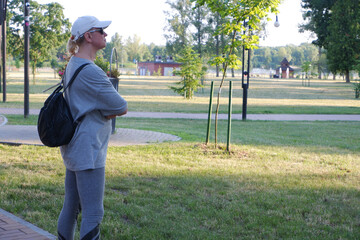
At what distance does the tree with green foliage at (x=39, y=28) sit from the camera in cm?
4147

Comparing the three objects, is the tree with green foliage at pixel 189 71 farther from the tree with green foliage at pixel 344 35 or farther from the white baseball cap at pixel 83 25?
the white baseball cap at pixel 83 25

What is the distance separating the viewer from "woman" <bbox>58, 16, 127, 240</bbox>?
9.21ft

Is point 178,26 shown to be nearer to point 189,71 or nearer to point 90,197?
point 189,71

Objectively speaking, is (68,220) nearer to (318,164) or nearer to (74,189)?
(74,189)

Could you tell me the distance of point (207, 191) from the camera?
5.77 metres

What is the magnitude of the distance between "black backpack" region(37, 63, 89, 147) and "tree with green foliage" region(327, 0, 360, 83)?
37062 millimetres

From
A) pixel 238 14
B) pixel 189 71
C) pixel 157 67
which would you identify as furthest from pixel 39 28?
pixel 157 67

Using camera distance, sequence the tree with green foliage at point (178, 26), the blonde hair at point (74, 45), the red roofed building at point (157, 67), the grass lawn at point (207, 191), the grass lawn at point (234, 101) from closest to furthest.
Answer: the blonde hair at point (74, 45) → the grass lawn at point (207, 191) → the grass lawn at point (234, 101) → the tree with green foliage at point (178, 26) → the red roofed building at point (157, 67)

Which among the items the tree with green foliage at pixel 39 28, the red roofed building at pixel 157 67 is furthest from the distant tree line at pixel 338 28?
the red roofed building at pixel 157 67

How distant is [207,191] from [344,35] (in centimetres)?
3821

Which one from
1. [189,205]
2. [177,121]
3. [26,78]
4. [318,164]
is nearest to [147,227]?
[189,205]

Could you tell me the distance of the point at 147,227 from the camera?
4336 millimetres

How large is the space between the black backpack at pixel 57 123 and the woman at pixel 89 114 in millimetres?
33

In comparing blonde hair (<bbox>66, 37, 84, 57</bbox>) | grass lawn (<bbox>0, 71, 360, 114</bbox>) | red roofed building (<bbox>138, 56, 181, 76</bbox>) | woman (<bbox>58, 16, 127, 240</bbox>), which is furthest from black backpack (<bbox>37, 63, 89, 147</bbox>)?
red roofed building (<bbox>138, 56, 181, 76</bbox>)
